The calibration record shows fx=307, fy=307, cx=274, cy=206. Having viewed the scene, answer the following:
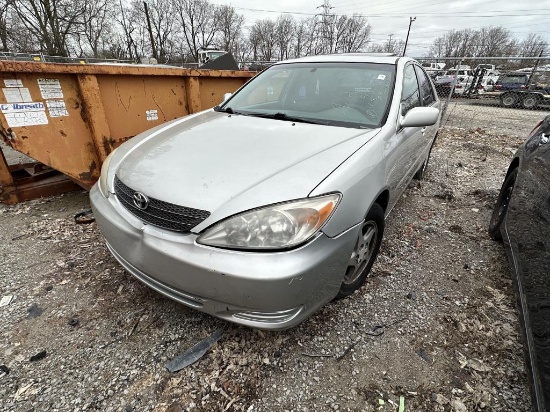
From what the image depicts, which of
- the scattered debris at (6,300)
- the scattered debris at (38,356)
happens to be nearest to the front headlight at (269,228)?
the scattered debris at (38,356)

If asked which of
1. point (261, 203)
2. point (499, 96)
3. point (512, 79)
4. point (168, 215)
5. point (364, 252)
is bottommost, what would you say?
point (499, 96)

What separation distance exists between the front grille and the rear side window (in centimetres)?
295

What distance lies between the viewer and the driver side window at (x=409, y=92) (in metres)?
2.55

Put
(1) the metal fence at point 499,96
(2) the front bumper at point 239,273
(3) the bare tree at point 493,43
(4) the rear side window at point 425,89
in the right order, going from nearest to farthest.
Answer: (2) the front bumper at point 239,273
(4) the rear side window at point 425,89
(1) the metal fence at point 499,96
(3) the bare tree at point 493,43

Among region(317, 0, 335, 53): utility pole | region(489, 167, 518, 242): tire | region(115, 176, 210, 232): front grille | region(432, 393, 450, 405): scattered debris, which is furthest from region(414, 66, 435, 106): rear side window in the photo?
region(317, 0, 335, 53): utility pole

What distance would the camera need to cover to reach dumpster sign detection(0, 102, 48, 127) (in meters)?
2.77

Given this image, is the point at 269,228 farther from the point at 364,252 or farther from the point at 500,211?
the point at 500,211

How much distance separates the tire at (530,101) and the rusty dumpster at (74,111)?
16.2m

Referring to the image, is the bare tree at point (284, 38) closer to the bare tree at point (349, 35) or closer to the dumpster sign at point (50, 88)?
the bare tree at point (349, 35)

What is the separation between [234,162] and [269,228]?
0.53 metres

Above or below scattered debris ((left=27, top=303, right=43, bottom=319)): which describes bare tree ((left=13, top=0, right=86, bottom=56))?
above

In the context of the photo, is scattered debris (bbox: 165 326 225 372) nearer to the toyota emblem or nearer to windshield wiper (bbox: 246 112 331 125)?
the toyota emblem

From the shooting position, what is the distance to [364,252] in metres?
2.17

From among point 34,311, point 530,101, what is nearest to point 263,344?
point 34,311
